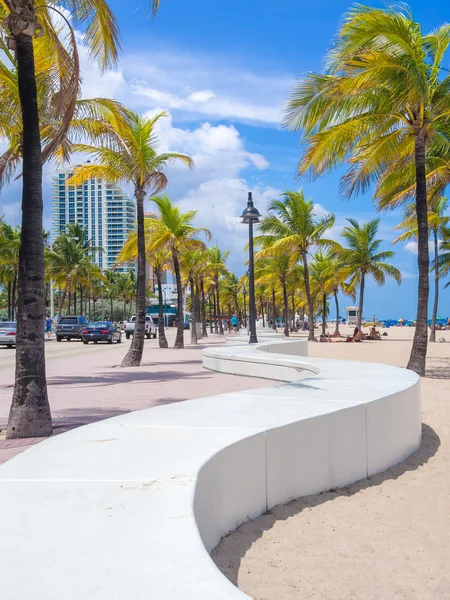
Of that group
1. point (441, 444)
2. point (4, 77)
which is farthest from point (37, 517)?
point (4, 77)

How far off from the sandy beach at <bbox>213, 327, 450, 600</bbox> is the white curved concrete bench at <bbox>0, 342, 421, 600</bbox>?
0.16 m

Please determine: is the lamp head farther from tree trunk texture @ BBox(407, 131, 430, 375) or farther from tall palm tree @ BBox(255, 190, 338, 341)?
tall palm tree @ BBox(255, 190, 338, 341)

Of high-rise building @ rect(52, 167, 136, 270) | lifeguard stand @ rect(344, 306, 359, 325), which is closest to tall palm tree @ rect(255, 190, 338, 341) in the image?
lifeguard stand @ rect(344, 306, 359, 325)

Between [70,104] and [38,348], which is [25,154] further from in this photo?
[38,348]

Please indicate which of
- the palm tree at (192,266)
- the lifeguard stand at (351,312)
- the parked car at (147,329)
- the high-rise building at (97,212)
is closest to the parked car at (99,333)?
the palm tree at (192,266)

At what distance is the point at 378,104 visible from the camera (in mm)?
14164

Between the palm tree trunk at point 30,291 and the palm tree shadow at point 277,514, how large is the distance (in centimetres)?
347

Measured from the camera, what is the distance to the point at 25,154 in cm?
730

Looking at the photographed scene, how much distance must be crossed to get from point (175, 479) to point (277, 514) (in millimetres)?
1447

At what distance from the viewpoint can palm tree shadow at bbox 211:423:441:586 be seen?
12.4ft

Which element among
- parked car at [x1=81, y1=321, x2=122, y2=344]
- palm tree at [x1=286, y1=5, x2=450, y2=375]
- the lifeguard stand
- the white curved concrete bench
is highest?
palm tree at [x1=286, y1=5, x2=450, y2=375]

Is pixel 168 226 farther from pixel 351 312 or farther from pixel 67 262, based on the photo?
pixel 351 312

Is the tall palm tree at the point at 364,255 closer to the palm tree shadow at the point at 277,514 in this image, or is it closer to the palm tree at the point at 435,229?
the palm tree at the point at 435,229

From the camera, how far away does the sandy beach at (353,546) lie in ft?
11.9
